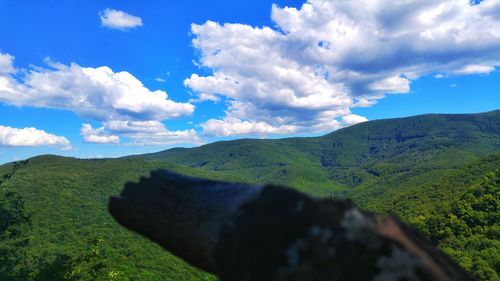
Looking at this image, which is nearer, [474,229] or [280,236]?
[280,236]

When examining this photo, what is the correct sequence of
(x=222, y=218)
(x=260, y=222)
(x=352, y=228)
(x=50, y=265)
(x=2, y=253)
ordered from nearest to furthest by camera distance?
(x=352, y=228) < (x=260, y=222) < (x=222, y=218) < (x=2, y=253) < (x=50, y=265)

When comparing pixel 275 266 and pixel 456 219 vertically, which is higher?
pixel 275 266

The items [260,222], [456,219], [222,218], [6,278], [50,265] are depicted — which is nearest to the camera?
[260,222]

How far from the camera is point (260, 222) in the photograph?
139 inches

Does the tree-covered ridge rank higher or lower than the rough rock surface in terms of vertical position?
lower

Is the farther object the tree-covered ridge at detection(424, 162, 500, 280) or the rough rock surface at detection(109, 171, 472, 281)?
the tree-covered ridge at detection(424, 162, 500, 280)

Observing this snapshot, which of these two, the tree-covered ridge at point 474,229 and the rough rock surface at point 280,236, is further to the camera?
the tree-covered ridge at point 474,229

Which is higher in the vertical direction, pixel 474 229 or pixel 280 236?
pixel 280 236

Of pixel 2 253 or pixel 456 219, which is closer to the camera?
pixel 2 253

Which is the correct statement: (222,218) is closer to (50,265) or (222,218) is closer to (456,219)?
(50,265)

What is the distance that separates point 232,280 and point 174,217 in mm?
1122

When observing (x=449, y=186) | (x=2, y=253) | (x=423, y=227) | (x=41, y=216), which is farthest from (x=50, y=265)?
(x=449, y=186)

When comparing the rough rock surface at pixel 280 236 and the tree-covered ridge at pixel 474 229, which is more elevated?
the rough rock surface at pixel 280 236

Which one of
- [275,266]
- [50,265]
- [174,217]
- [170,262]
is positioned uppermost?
[174,217]
